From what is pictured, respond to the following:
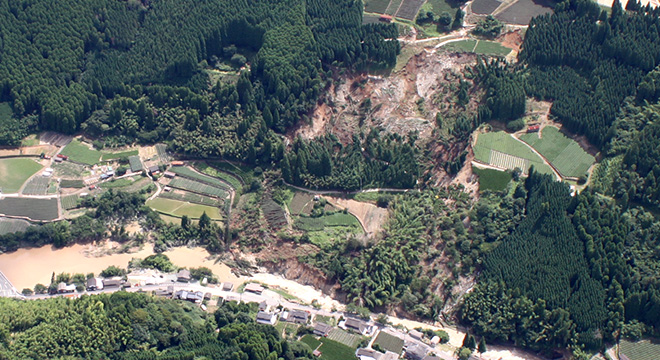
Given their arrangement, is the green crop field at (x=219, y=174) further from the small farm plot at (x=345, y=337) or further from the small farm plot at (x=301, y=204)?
the small farm plot at (x=345, y=337)

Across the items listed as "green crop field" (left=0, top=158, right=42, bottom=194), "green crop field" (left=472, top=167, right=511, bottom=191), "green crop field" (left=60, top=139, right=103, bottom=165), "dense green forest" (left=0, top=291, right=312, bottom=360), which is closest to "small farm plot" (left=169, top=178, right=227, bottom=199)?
"green crop field" (left=60, top=139, right=103, bottom=165)

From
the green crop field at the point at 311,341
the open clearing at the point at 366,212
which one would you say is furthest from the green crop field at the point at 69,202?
the green crop field at the point at 311,341

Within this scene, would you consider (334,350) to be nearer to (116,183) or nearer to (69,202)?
(116,183)

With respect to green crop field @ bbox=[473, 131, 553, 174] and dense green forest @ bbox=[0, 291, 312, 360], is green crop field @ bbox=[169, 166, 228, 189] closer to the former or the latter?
dense green forest @ bbox=[0, 291, 312, 360]

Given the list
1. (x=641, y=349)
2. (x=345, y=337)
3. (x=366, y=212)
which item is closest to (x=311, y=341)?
(x=345, y=337)

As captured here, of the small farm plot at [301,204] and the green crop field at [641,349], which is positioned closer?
the green crop field at [641,349]

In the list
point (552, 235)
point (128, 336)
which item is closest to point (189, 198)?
point (128, 336)

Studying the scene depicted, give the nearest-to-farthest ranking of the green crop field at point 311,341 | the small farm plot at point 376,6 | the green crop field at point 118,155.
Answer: the green crop field at point 311,341 < the green crop field at point 118,155 < the small farm plot at point 376,6
